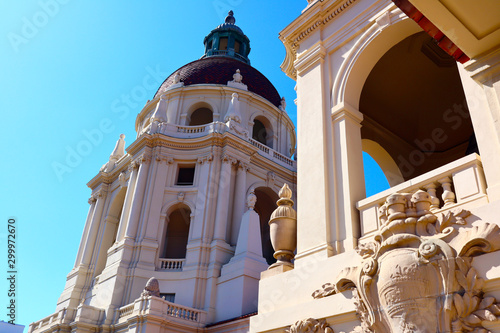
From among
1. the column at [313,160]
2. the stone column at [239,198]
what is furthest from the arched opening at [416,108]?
the stone column at [239,198]

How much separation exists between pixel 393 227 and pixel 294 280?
6.33ft

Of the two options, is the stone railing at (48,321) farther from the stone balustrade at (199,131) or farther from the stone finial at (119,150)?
the stone finial at (119,150)

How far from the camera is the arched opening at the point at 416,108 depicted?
9.18m

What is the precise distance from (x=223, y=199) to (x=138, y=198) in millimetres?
5063

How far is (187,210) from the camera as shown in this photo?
27578 mm

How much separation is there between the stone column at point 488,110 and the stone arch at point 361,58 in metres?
2.15

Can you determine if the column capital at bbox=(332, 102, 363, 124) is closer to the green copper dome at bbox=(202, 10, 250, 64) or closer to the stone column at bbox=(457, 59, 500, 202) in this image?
the stone column at bbox=(457, 59, 500, 202)

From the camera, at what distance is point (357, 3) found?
313 inches

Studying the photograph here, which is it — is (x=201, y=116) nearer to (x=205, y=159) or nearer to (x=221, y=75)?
(x=221, y=75)

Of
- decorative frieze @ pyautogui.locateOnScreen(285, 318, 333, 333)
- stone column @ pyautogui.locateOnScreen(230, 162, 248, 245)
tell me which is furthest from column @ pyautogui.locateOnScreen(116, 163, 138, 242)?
decorative frieze @ pyautogui.locateOnScreen(285, 318, 333, 333)

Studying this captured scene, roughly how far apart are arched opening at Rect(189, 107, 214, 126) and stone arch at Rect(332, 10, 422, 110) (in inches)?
1012

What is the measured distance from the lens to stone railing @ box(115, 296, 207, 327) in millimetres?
18406

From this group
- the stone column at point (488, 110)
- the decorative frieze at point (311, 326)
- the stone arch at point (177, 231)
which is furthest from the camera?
the stone arch at point (177, 231)

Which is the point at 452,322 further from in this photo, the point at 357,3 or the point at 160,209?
the point at 160,209
